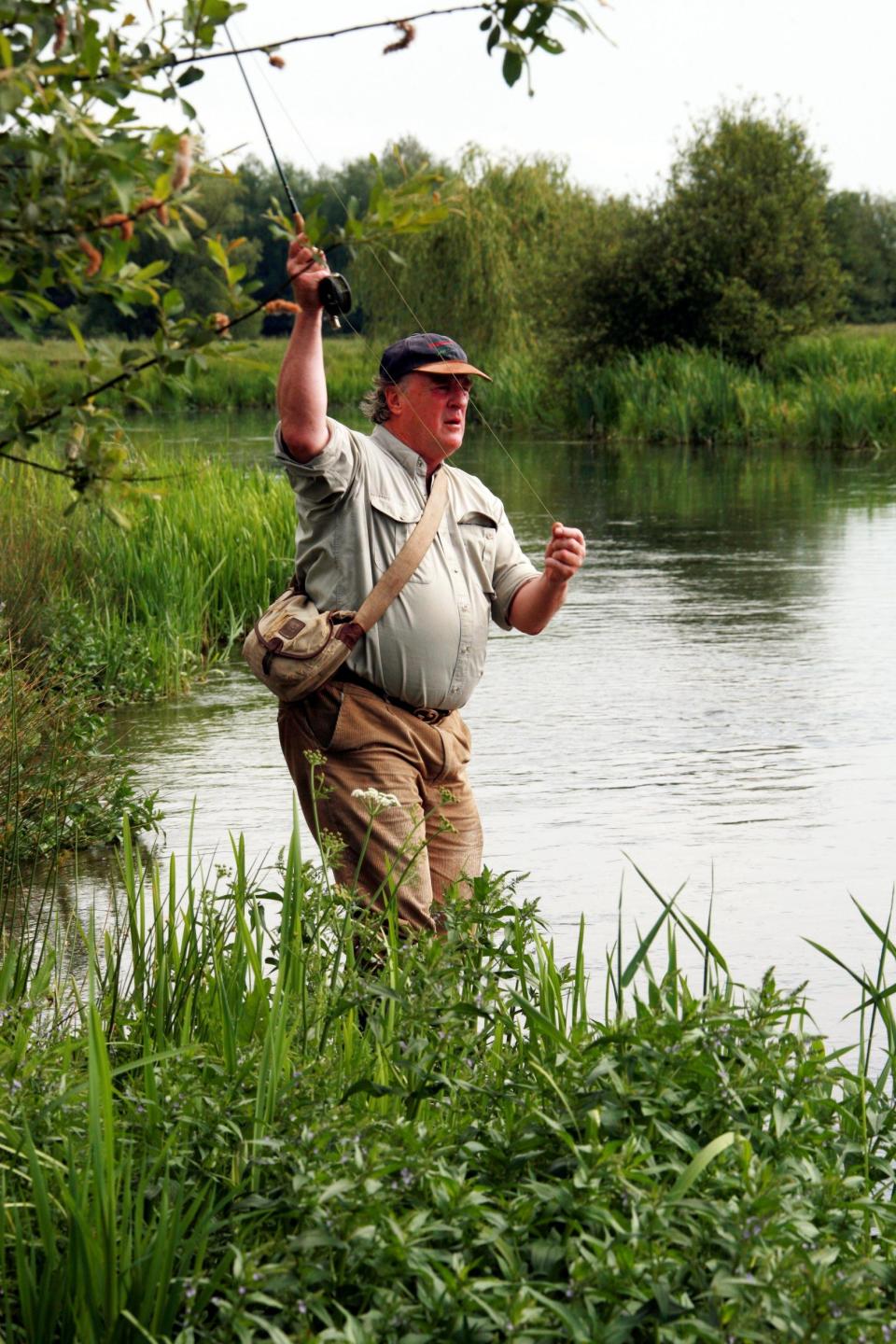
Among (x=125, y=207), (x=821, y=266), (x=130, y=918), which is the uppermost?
(x=821, y=266)

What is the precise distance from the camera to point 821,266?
39531 mm

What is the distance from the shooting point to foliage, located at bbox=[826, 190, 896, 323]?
8690cm

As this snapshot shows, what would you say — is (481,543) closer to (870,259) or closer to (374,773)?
(374,773)

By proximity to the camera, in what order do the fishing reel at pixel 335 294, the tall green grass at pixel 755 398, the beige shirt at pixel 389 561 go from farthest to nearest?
the tall green grass at pixel 755 398 < the beige shirt at pixel 389 561 < the fishing reel at pixel 335 294

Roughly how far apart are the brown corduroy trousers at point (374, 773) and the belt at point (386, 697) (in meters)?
0.02

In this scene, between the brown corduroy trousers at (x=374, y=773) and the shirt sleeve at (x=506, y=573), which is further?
the shirt sleeve at (x=506, y=573)

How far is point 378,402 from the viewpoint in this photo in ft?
17.7

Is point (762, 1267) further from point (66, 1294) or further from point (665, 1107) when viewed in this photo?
point (66, 1294)

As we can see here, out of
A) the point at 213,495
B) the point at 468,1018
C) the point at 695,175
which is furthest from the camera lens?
the point at 695,175

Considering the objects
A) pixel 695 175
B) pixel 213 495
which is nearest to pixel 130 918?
pixel 213 495

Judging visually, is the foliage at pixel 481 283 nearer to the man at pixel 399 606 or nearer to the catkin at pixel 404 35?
the man at pixel 399 606

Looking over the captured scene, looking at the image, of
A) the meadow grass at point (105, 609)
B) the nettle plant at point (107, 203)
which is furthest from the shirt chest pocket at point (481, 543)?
A: the nettle plant at point (107, 203)

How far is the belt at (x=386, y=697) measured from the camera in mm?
5113

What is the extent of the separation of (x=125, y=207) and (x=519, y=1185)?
5.42ft
